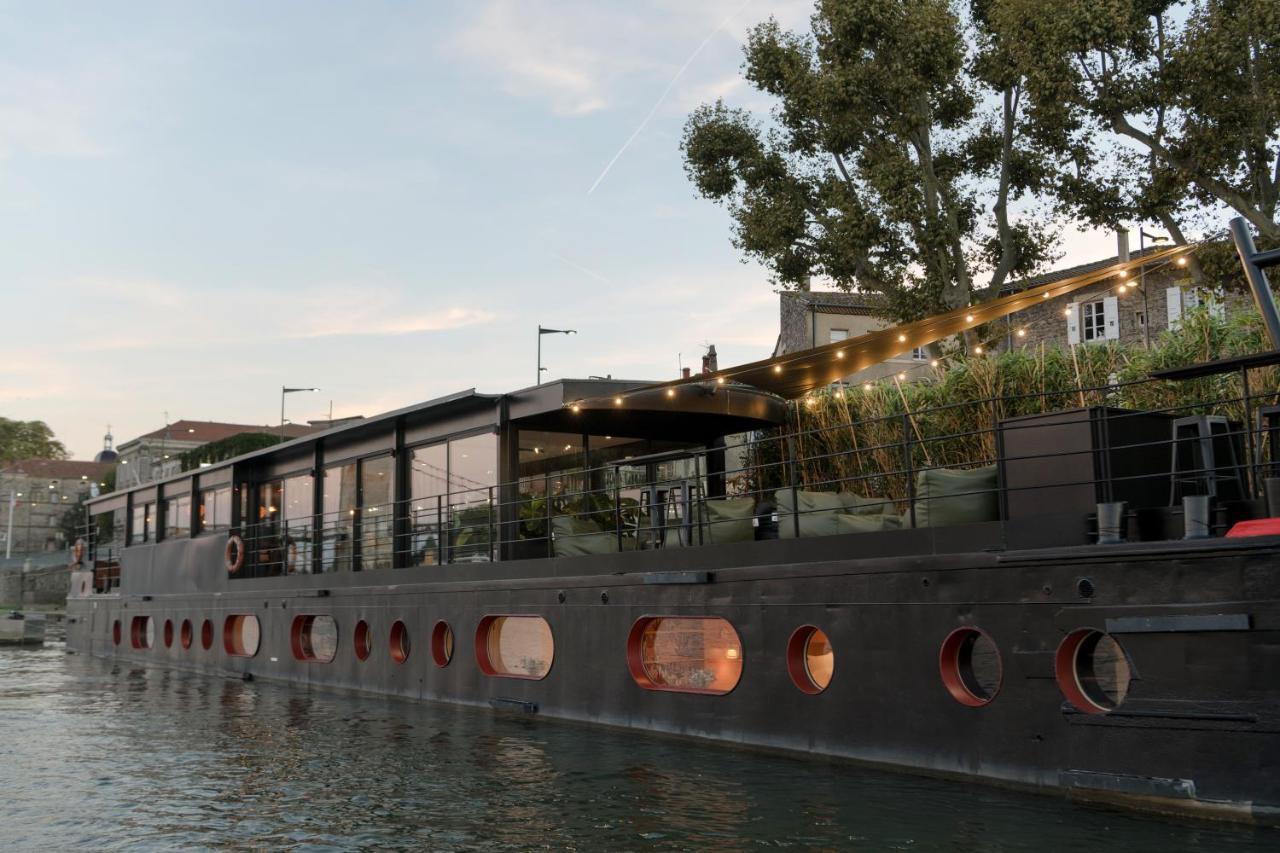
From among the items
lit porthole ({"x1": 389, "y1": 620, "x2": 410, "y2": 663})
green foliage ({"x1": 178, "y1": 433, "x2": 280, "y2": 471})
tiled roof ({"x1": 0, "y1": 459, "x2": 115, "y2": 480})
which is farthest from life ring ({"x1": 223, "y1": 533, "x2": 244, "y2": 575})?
tiled roof ({"x1": 0, "y1": 459, "x2": 115, "y2": 480})

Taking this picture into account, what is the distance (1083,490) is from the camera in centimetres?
754

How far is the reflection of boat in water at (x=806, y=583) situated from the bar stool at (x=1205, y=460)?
0.10 feet

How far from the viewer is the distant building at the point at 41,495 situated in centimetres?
10275

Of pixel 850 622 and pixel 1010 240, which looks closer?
pixel 850 622

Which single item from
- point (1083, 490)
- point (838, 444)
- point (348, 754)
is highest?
point (838, 444)

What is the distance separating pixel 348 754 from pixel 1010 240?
48.0 feet

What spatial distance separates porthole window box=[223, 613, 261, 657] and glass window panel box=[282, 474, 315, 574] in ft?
4.86

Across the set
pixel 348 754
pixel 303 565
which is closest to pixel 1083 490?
pixel 348 754

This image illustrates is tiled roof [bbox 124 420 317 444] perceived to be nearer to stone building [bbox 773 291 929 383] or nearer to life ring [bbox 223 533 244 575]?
stone building [bbox 773 291 929 383]

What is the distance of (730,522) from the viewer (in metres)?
10.5

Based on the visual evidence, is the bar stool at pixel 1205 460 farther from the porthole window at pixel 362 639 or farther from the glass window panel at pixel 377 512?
the porthole window at pixel 362 639

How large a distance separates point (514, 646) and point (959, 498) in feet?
18.6

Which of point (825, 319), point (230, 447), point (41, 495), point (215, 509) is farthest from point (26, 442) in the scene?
point (215, 509)

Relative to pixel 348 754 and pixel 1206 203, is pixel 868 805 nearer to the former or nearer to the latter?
pixel 348 754
